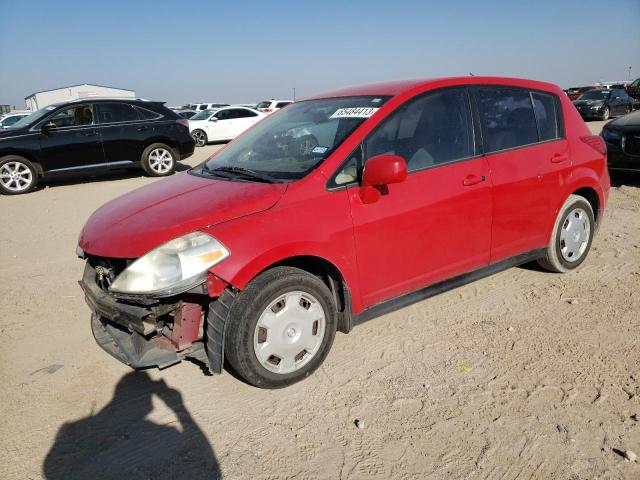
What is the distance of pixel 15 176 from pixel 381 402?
953cm

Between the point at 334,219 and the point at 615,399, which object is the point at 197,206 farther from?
the point at 615,399

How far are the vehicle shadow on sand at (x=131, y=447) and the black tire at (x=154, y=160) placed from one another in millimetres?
8701

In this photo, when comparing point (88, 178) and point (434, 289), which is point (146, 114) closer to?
point (88, 178)

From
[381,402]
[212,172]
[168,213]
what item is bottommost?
[381,402]

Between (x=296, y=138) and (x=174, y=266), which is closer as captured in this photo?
(x=174, y=266)

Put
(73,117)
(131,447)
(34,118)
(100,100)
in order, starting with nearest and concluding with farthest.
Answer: (131,447), (34,118), (73,117), (100,100)

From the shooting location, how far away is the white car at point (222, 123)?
62.2ft

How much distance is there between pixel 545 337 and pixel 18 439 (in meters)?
3.32

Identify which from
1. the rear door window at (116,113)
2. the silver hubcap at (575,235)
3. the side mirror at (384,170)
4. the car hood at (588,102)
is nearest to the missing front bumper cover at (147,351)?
the side mirror at (384,170)

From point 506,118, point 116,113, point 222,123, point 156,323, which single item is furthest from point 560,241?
point 222,123

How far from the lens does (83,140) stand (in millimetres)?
9922

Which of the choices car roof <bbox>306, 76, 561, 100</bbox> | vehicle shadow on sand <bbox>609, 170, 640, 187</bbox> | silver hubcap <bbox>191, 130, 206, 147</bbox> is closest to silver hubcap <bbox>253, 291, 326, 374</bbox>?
car roof <bbox>306, 76, 561, 100</bbox>

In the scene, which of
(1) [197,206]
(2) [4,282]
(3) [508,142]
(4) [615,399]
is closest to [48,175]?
A: (2) [4,282]

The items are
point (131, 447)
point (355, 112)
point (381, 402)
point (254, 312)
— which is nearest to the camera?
point (131, 447)
